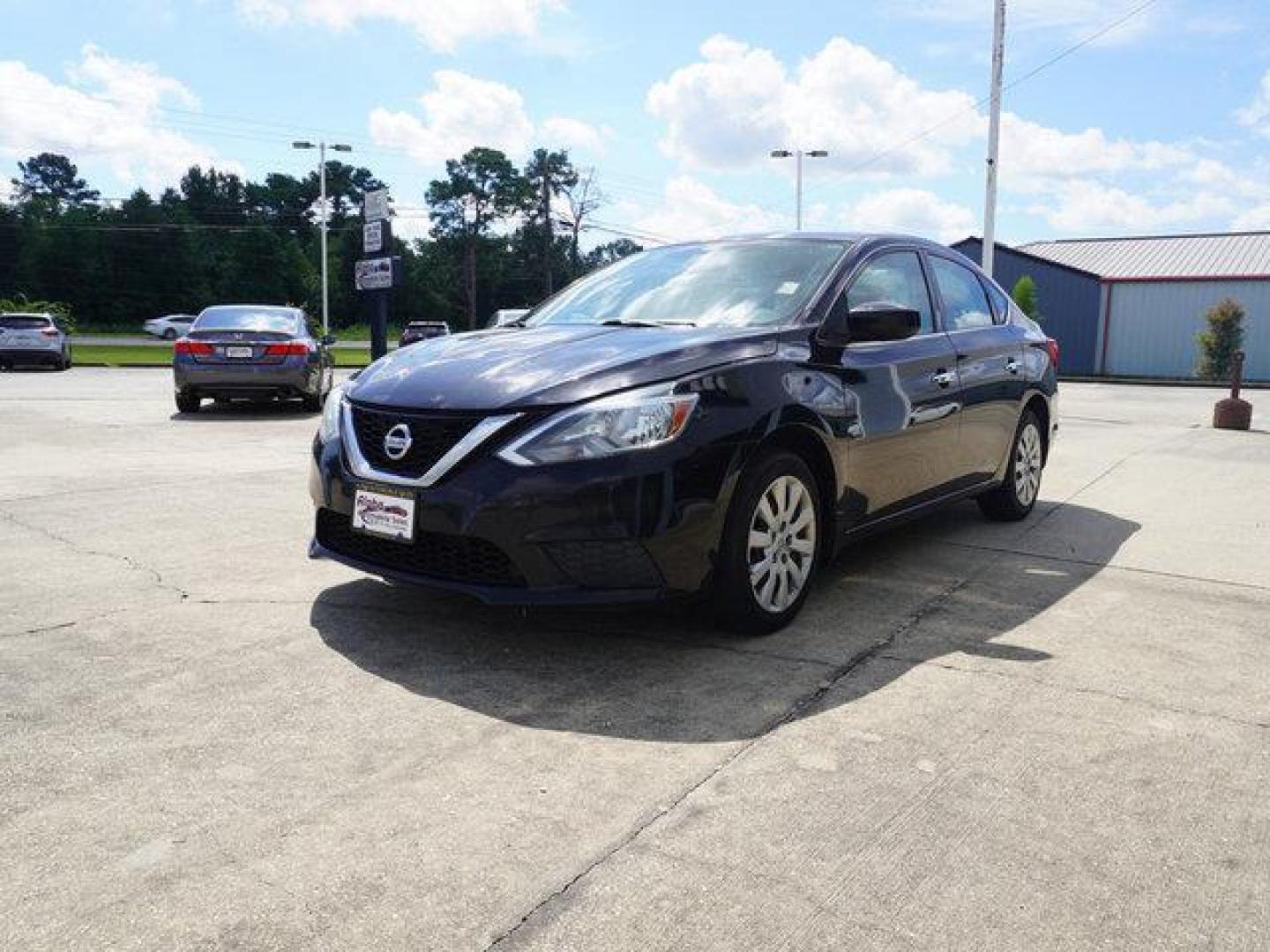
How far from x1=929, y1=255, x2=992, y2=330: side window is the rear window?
76.0 feet

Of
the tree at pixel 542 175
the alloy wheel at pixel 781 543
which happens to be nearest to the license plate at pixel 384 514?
the alloy wheel at pixel 781 543

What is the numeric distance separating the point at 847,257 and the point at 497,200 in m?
94.0

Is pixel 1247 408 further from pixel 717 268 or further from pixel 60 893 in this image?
pixel 60 893

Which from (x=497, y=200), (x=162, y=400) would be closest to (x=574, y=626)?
(x=162, y=400)

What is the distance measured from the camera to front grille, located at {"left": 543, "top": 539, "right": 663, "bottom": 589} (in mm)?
3439

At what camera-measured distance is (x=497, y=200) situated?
310ft

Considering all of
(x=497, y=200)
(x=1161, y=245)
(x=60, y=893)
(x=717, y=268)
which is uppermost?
(x=497, y=200)

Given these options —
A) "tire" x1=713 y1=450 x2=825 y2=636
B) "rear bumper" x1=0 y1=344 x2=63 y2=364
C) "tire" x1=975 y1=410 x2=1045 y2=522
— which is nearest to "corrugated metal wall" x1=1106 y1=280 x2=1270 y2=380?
"rear bumper" x1=0 y1=344 x2=63 y2=364

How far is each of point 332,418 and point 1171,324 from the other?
41.9 metres

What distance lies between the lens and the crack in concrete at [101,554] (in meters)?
4.57

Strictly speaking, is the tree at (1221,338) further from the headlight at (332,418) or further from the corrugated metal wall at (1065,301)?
the headlight at (332,418)

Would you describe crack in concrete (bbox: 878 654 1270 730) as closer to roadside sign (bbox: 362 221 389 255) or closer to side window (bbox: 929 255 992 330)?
side window (bbox: 929 255 992 330)

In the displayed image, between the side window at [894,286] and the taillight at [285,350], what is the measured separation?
9111 mm

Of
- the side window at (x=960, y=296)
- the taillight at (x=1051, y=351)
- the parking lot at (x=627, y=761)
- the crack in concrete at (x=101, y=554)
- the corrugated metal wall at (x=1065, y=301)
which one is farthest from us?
the corrugated metal wall at (x=1065, y=301)
